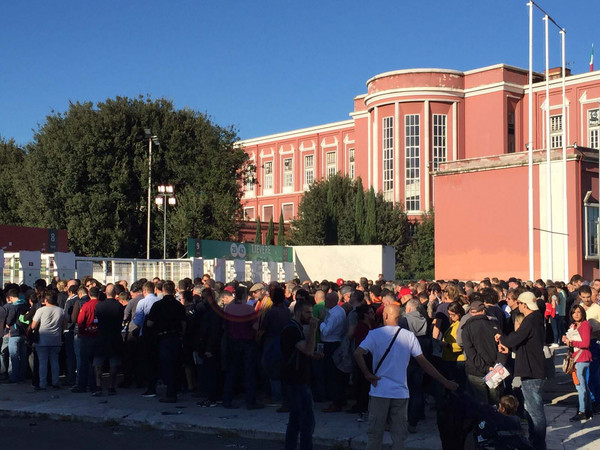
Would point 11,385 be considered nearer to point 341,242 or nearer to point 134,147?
point 134,147

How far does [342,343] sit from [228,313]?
1707mm

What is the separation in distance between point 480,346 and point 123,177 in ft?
97.2

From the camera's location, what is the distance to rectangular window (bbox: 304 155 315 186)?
74562mm

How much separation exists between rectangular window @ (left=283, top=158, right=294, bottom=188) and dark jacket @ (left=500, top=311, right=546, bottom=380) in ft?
225

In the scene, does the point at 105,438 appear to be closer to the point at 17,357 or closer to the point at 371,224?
the point at 17,357

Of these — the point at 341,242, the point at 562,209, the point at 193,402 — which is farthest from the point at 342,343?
the point at 341,242

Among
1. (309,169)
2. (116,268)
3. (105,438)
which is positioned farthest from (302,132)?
(105,438)

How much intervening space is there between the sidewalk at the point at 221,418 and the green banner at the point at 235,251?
13610 mm

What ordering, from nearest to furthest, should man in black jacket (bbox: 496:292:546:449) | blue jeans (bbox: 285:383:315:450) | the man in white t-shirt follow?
the man in white t-shirt, blue jeans (bbox: 285:383:315:450), man in black jacket (bbox: 496:292:546:449)

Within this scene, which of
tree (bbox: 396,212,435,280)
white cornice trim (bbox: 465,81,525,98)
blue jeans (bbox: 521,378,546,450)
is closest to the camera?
blue jeans (bbox: 521,378,546,450)

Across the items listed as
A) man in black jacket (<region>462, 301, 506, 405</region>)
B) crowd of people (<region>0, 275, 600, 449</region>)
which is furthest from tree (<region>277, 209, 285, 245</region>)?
man in black jacket (<region>462, 301, 506, 405</region>)

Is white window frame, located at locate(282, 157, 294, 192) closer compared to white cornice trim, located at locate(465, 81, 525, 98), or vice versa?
white cornice trim, located at locate(465, 81, 525, 98)

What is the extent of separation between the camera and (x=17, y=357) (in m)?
12.9

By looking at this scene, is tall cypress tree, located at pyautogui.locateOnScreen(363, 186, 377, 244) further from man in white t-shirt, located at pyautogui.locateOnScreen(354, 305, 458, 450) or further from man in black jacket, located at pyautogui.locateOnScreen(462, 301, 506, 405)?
man in white t-shirt, located at pyautogui.locateOnScreen(354, 305, 458, 450)
